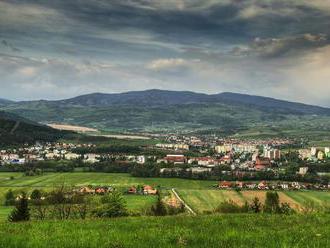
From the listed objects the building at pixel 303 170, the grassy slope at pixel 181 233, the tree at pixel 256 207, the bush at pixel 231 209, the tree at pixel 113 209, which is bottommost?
the building at pixel 303 170

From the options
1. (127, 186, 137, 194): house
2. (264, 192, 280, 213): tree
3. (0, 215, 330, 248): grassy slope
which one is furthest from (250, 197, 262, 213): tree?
(127, 186, 137, 194): house

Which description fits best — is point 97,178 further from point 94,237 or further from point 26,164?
point 94,237

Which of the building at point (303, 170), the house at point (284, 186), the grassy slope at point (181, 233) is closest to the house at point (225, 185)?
the house at point (284, 186)

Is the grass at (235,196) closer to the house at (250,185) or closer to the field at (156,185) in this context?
the field at (156,185)

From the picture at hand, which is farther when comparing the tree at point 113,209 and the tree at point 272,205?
the tree at point 113,209

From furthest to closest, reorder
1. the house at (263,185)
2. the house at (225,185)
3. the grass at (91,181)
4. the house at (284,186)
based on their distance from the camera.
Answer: the house at (284,186), the house at (225,185), the house at (263,185), the grass at (91,181)

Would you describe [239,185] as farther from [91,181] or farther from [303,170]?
[303,170]
